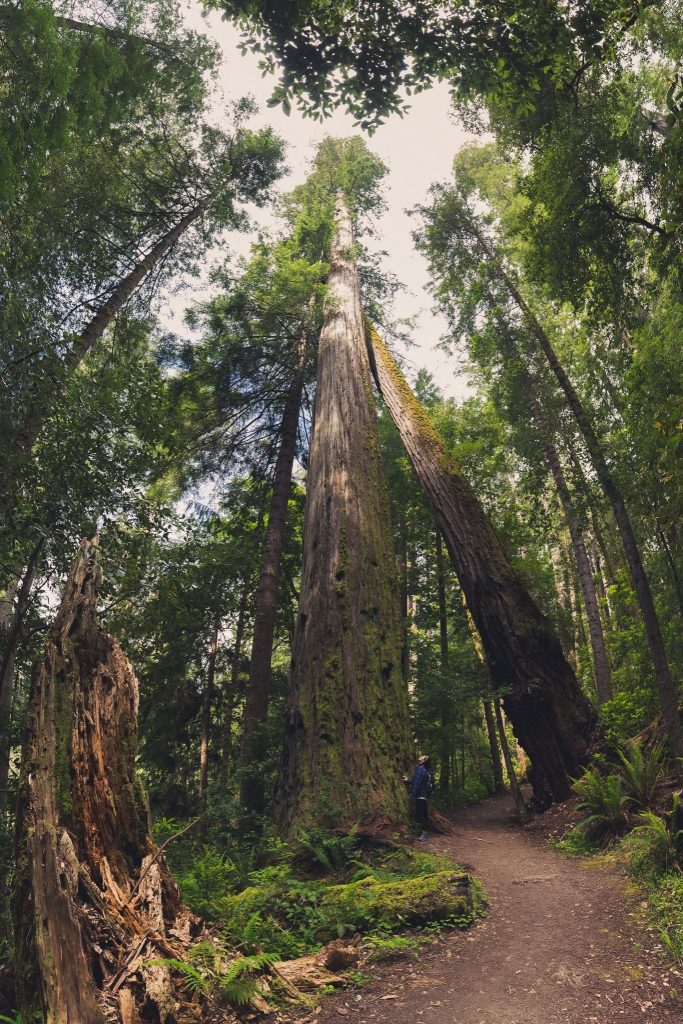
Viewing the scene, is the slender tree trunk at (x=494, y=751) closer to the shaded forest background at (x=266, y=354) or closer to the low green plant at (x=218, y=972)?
the shaded forest background at (x=266, y=354)

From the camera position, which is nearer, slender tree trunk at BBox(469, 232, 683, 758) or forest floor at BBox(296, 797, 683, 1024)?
forest floor at BBox(296, 797, 683, 1024)

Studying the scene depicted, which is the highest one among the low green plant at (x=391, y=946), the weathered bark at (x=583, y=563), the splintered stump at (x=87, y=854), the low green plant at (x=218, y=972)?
the weathered bark at (x=583, y=563)

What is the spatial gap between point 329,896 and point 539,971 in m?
1.52

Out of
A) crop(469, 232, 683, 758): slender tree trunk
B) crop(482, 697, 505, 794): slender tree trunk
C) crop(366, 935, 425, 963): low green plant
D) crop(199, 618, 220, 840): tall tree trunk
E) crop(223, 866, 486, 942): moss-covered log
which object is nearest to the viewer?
crop(366, 935, 425, 963): low green plant

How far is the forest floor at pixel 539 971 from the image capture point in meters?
2.78

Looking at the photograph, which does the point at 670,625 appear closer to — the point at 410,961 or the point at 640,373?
the point at 640,373

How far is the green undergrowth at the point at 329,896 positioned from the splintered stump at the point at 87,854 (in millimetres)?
731

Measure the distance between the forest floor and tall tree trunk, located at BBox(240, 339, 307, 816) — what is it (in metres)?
2.93

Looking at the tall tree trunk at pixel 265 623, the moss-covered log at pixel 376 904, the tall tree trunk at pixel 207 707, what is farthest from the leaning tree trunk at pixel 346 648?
the tall tree trunk at pixel 207 707

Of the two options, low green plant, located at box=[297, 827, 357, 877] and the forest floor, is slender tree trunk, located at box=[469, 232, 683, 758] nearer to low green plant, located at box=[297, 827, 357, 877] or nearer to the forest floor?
the forest floor

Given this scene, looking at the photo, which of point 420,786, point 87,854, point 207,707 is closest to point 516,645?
point 420,786

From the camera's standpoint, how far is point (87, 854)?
2.84m

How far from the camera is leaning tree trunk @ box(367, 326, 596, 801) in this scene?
7805 mm

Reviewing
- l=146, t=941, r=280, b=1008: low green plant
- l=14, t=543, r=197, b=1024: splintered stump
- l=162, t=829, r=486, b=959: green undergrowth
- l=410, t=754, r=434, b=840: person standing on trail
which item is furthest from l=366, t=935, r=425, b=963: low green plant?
l=410, t=754, r=434, b=840: person standing on trail
